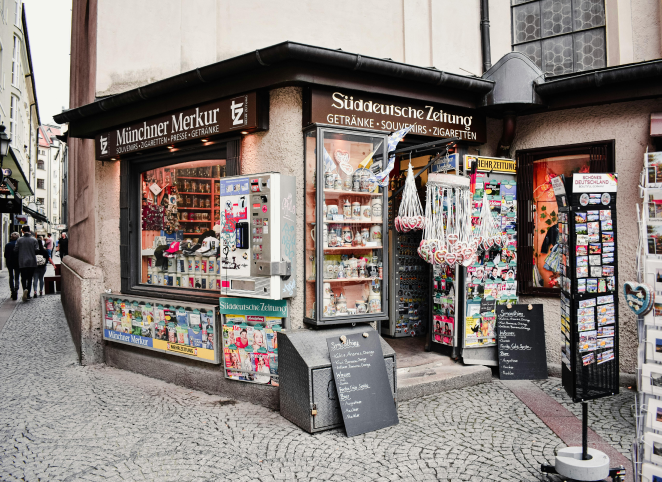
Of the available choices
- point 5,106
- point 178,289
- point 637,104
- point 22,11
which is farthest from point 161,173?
point 22,11

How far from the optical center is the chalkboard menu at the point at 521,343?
19.9 ft

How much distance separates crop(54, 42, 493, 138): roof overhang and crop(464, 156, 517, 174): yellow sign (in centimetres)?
72

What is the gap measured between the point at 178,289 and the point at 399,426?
11.7 feet

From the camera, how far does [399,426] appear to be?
15.1 feet

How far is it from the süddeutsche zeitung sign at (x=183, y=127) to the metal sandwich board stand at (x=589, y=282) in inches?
130

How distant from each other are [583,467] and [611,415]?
76.6 inches

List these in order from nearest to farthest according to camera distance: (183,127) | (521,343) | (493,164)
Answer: (183,127), (521,343), (493,164)

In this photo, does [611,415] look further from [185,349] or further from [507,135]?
[185,349]

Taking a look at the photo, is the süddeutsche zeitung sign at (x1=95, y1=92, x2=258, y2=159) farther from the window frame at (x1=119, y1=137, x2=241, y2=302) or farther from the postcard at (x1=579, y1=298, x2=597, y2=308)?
the postcard at (x1=579, y1=298, x2=597, y2=308)

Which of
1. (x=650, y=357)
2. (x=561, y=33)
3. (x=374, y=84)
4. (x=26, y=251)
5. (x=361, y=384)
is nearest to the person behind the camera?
(x=650, y=357)

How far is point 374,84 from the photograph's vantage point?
5367mm

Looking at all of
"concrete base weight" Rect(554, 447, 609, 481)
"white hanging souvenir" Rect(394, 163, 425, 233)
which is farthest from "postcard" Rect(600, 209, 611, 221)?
"white hanging souvenir" Rect(394, 163, 425, 233)

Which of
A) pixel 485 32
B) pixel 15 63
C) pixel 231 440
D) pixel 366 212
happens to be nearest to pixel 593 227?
pixel 366 212

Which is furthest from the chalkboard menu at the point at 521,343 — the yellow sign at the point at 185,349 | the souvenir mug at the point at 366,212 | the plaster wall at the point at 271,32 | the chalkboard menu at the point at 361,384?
the yellow sign at the point at 185,349
